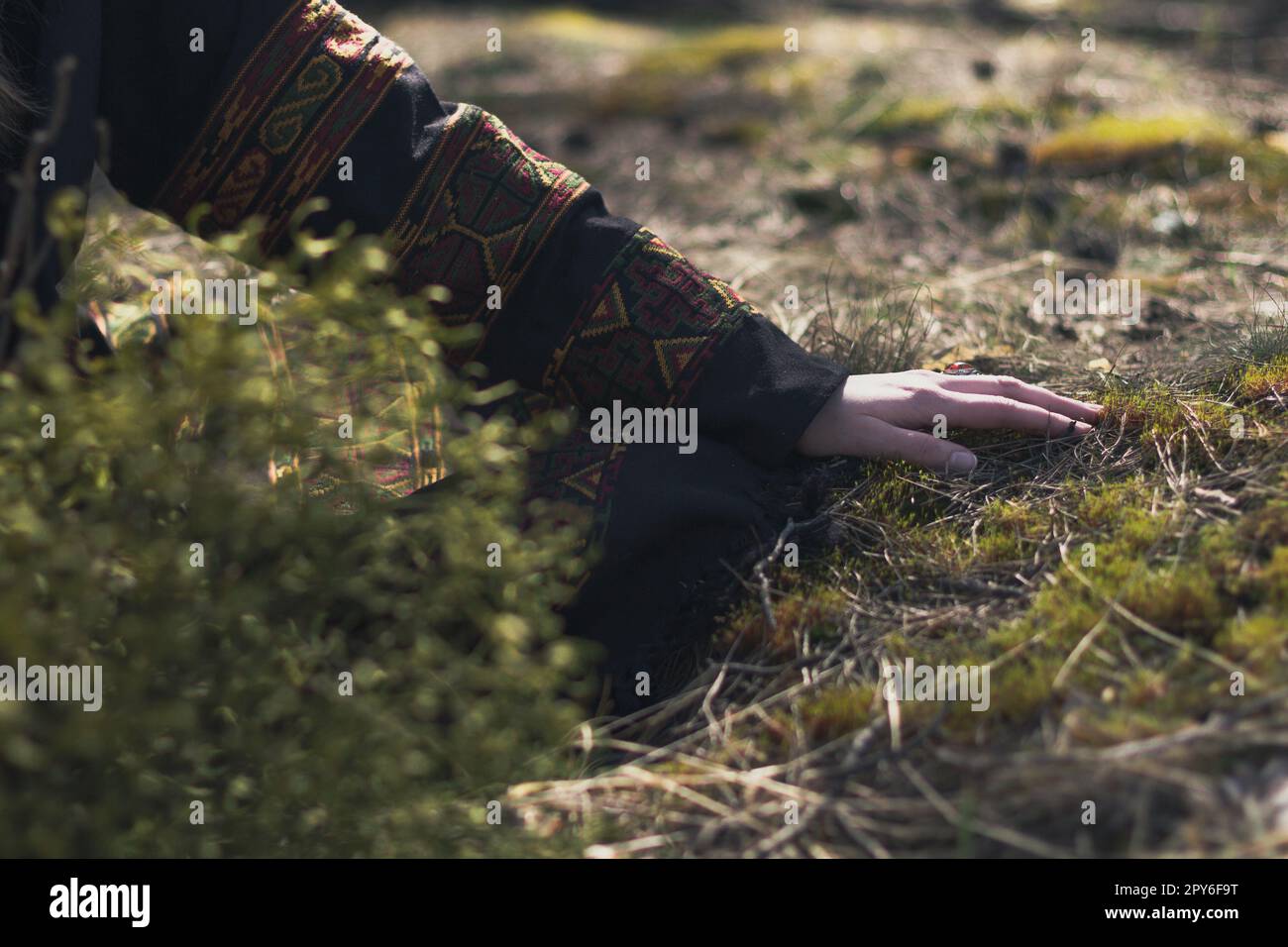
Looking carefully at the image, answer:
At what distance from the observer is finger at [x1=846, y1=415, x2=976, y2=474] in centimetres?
247

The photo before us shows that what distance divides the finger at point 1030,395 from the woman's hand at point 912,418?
0.01 m

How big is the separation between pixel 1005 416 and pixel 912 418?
0.20 meters

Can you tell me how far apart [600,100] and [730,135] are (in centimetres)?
98

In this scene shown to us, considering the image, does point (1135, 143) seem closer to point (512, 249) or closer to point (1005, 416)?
point (1005, 416)

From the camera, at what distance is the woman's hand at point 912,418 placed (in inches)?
97.7

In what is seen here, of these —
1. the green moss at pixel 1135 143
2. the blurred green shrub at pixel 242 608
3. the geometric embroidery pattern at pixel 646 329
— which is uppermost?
the green moss at pixel 1135 143

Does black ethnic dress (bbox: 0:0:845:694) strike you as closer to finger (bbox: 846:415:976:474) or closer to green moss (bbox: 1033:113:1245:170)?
finger (bbox: 846:415:976:474)

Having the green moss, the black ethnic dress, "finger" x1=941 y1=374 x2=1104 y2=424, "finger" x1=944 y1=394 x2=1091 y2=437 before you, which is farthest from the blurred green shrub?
the green moss

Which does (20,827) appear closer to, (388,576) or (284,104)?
(388,576)

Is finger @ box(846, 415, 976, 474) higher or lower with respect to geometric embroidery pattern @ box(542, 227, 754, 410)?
lower

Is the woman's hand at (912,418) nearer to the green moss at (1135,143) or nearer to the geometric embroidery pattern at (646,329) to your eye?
the geometric embroidery pattern at (646,329)

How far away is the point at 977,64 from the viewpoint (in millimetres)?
5789

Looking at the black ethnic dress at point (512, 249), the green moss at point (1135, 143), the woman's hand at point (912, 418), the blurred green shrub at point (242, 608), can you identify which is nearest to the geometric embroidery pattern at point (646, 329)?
the black ethnic dress at point (512, 249)
